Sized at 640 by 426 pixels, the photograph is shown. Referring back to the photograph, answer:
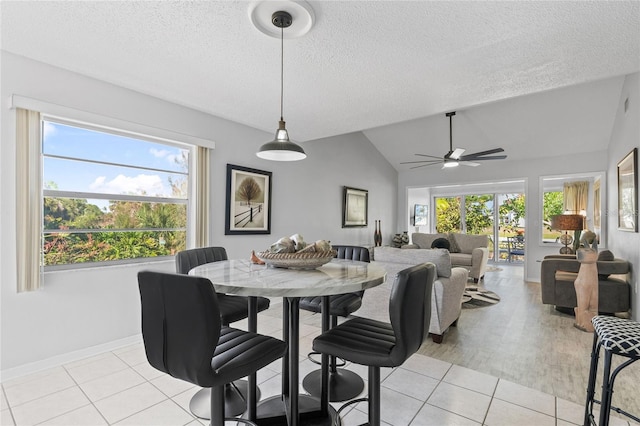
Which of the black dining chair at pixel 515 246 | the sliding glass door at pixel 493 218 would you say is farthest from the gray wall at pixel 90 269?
the black dining chair at pixel 515 246

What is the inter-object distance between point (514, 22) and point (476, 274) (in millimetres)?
4940

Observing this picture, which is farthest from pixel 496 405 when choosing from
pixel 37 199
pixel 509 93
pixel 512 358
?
pixel 37 199

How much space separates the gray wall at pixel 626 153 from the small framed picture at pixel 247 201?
160 inches

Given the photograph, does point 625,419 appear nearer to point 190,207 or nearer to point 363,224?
point 190,207

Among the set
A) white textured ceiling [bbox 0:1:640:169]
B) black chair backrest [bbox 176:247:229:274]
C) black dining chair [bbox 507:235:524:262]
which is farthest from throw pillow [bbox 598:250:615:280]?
black dining chair [bbox 507:235:524:262]

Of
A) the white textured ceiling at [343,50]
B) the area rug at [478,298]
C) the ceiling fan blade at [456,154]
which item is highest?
the white textured ceiling at [343,50]

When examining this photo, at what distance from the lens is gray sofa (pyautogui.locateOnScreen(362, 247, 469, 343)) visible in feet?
9.53

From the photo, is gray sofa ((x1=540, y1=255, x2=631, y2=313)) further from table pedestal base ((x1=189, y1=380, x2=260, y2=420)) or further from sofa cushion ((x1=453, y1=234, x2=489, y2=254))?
table pedestal base ((x1=189, y1=380, x2=260, y2=420))

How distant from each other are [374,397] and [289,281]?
0.69 meters

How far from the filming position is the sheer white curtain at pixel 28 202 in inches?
90.7

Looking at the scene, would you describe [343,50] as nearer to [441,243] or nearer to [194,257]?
[194,257]

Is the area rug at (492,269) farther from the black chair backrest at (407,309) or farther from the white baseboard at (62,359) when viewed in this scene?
the white baseboard at (62,359)

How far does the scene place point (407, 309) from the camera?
1296 mm

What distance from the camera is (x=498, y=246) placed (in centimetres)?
842
